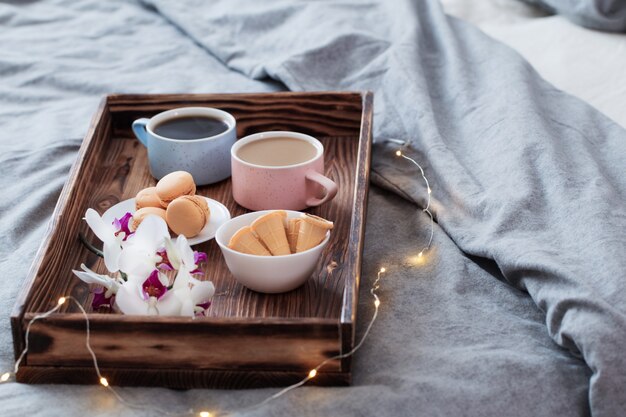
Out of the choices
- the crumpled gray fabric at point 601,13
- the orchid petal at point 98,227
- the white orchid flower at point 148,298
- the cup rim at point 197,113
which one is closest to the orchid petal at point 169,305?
the white orchid flower at point 148,298

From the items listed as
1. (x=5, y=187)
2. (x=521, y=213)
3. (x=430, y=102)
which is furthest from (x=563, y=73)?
(x=5, y=187)

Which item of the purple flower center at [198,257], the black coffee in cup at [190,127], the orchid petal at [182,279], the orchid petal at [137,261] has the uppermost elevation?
the orchid petal at [182,279]

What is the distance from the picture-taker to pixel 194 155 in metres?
1.03

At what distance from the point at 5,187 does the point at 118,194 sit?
6.4 inches

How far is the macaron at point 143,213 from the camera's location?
91 cm

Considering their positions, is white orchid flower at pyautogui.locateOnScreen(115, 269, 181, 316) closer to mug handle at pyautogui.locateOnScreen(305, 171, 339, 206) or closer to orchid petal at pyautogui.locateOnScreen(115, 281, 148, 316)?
orchid petal at pyautogui.locateOnScreen(115, 281, 148, 316)

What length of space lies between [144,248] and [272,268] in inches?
4.5

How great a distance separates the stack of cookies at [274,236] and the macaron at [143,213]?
0.43 ft

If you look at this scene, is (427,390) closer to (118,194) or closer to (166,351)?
(166,351)

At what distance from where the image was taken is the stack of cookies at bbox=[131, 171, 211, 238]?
896 millimetres

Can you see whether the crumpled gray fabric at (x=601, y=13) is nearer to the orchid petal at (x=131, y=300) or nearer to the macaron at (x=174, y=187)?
the macaron at (x=174, y=187)

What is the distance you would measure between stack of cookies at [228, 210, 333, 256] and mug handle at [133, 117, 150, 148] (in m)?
0.32

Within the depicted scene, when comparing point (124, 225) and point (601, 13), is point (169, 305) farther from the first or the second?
point (601, 13)

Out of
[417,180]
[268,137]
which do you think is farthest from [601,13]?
[268,137]
